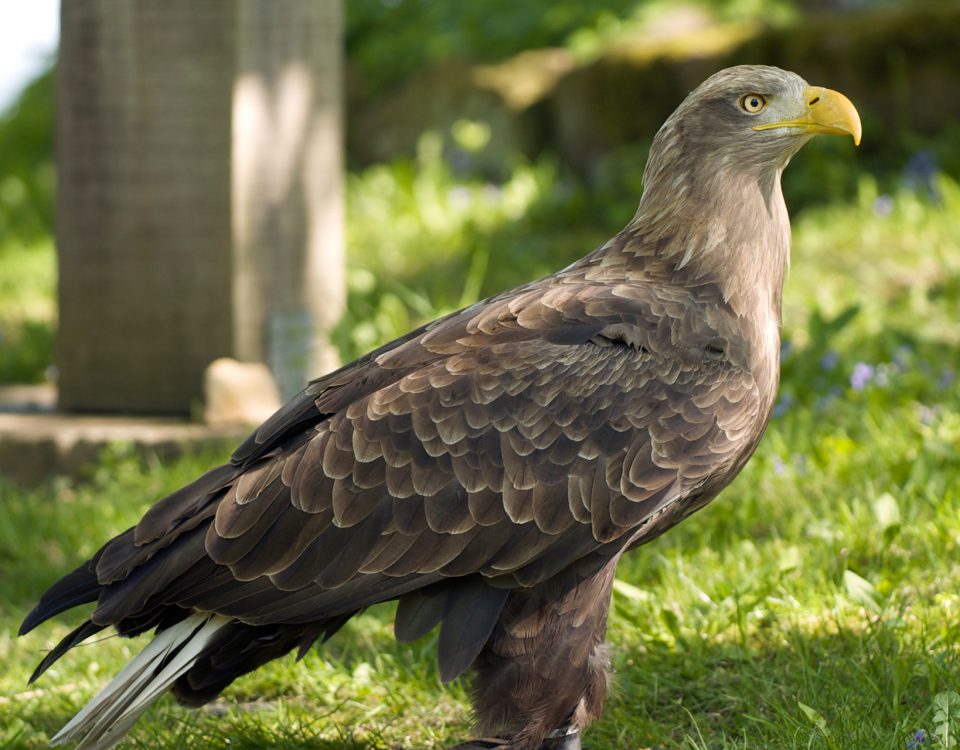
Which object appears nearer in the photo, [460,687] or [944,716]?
[944,716]

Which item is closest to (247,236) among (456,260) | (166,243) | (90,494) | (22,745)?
(166,243)

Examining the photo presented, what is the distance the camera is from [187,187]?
660 cm

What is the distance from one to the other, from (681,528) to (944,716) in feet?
5.64

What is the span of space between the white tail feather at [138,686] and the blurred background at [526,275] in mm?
460

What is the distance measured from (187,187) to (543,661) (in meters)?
3.85

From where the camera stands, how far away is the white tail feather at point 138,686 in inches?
134

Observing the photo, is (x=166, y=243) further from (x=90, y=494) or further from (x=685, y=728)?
(x=685, y=728)

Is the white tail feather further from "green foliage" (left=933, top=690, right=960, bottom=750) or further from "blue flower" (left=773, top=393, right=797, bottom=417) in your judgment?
"blue flower" (left=773, top=393, right=797, bottom=417)

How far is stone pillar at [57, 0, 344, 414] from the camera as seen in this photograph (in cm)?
652

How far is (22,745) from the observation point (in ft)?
13.0

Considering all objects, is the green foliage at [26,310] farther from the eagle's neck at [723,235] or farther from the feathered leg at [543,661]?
the feathered leg at [543,661]

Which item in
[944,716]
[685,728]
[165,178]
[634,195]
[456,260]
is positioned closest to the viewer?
[944,716]

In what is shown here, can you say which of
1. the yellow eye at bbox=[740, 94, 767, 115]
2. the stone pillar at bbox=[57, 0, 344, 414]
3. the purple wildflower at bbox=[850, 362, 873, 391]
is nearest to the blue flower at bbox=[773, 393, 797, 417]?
the purple wildflower at bbox=[850, 362, 873, 391]

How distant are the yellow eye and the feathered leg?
4.23 feet
